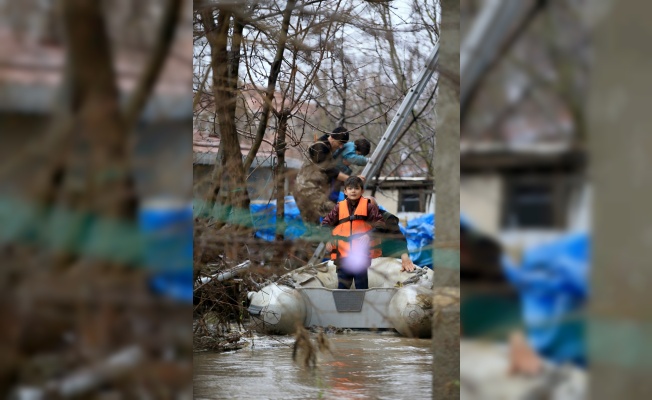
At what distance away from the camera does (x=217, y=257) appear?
19.2ft

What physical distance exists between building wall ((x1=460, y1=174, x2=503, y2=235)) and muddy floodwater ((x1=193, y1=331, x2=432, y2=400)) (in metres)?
2.15

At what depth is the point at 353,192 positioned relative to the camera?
6.98m

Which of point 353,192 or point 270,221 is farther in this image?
point 353,192

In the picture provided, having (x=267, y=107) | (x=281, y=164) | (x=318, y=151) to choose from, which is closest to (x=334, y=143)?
(x=318, y=151)

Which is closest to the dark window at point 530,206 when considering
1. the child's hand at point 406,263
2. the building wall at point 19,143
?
the building wall at point 19,143

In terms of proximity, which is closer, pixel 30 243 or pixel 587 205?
pixel 587 205

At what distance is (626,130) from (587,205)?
299 mm

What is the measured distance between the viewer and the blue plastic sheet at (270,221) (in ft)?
18.9

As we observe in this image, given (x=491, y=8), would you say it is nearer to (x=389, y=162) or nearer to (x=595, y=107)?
(x=595, y=107)

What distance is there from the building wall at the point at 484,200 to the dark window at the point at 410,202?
735cm

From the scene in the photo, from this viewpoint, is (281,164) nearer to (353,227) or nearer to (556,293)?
(353,227)

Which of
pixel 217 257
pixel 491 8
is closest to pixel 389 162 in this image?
pixel 217 257

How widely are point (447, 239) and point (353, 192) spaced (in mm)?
3217

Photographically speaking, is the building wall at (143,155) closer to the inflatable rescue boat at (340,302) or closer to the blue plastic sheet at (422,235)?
the inflatable rescue boat at (340,302)
